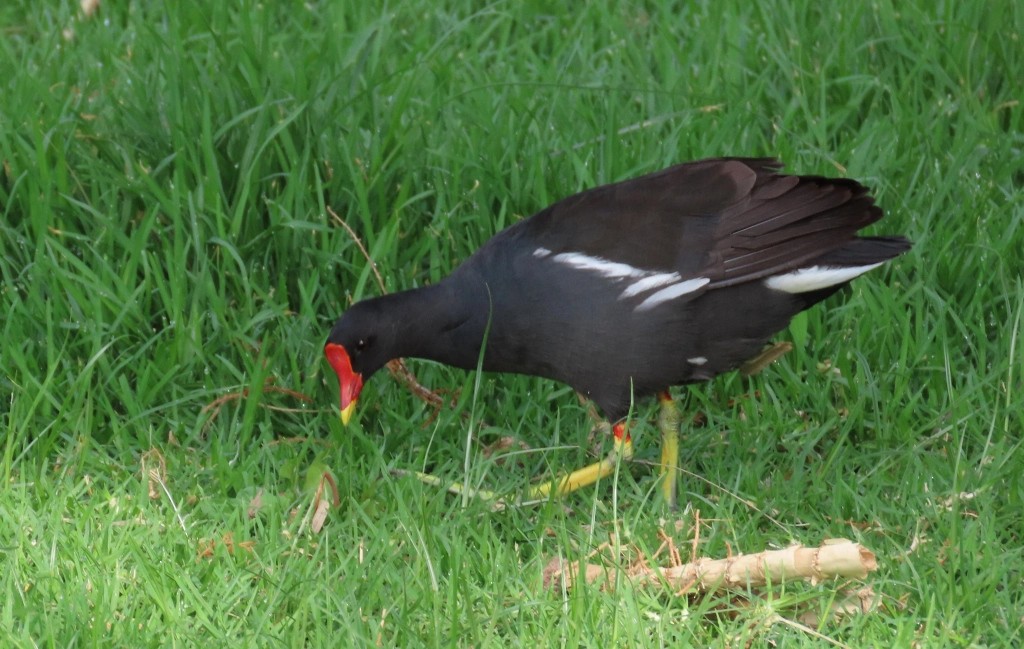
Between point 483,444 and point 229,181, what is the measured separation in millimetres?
1157

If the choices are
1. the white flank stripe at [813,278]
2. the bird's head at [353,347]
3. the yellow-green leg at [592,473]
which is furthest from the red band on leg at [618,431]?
the bird's head at [353,347]

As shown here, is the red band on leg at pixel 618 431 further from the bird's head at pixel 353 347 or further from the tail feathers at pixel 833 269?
the bird's head at pixel 353 347

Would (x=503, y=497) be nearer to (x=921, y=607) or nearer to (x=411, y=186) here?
(x=921, y=607)

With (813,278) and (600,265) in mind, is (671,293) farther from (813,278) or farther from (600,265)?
(813,278)

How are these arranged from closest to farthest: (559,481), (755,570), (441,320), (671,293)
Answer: (755,570)
(671,293)
(559,481)
(441,320)

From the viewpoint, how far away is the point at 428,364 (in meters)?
4.05

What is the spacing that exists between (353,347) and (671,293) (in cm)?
81

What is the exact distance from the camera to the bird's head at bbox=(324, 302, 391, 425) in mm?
3547

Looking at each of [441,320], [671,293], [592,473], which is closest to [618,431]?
[592,473]

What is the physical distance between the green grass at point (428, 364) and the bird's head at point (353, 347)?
91 millimetres

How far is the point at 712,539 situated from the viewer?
3.18 meters

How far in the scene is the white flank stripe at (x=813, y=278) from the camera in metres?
3.37

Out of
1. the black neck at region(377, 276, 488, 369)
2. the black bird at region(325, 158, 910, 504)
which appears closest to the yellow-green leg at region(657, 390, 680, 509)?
the black bird at region(325, 158, 910, 504)

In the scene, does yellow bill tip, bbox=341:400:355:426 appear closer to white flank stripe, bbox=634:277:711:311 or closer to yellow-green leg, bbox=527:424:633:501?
yellow-green leg, bbox=527:424:633:501
